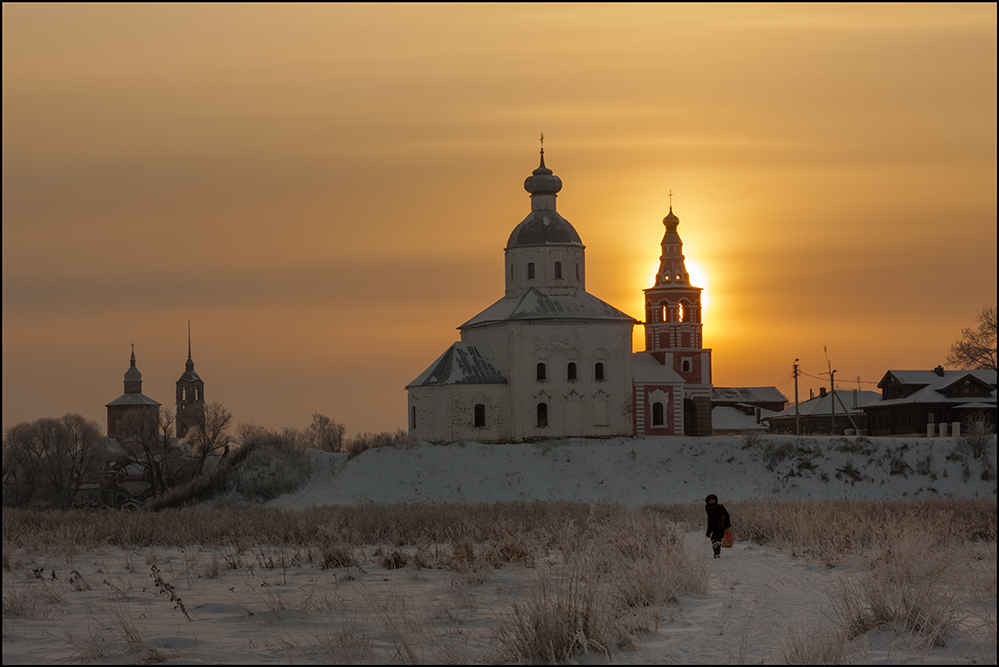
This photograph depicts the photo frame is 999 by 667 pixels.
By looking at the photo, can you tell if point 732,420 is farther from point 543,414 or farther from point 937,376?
point 543,414

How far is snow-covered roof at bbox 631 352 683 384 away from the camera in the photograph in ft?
181

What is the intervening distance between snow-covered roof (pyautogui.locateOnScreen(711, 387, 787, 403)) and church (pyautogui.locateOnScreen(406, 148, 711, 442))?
35.9 metres

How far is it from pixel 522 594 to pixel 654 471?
3581cm

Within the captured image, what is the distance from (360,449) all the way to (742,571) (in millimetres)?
36912

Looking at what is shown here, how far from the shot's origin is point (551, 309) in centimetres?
5362

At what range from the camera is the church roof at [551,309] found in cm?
5306

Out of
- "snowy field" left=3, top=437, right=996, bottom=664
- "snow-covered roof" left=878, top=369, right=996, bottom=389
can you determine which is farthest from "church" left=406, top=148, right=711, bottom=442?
"snowy field" left=3, top=437, right=996, bottom=664

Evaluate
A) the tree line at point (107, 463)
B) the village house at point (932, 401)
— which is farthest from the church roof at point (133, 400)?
the village house at point (932, 401)

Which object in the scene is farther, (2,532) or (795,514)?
(2,532)

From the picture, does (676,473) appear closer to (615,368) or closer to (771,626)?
(615,368)

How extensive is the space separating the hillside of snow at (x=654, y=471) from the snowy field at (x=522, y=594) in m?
17.2

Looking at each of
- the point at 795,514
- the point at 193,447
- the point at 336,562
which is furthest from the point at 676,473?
the point at 193,447

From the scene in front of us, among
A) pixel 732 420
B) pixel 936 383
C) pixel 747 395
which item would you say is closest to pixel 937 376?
pixel 936 383

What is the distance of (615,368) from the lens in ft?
176
